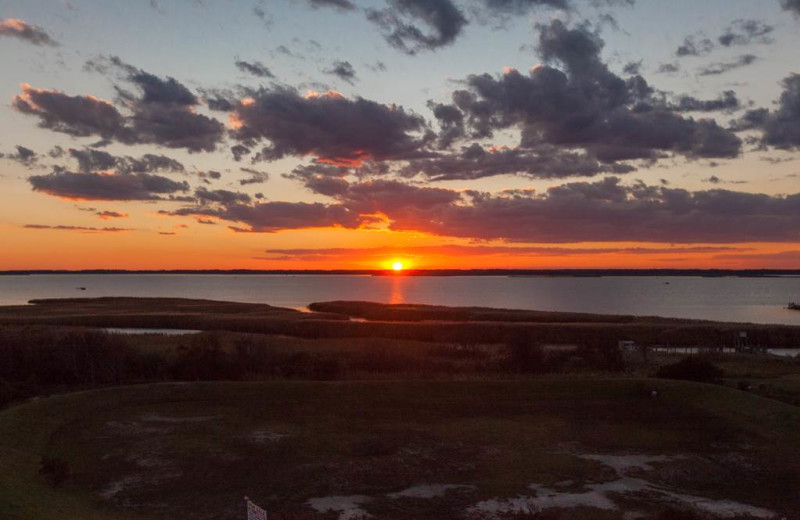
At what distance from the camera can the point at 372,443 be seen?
26.7 m

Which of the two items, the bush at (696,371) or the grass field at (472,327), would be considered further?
the grass field at (472,327)

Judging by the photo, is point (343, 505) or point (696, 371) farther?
point (696, 371)

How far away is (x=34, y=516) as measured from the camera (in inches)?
674

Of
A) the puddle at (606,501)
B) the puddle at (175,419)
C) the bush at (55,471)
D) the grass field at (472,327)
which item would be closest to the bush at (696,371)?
the puddle at (606,501)

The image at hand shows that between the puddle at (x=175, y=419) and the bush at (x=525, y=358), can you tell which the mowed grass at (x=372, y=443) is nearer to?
the puddle at (x=175, y=419)

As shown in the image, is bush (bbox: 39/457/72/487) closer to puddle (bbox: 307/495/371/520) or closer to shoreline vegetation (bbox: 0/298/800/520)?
shoreline vegetation (bbox: 0/298/800/520)

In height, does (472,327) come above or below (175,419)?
above

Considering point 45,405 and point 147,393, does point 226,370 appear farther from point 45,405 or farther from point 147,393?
A: point 45,405

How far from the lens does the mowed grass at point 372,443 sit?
20.9 meters

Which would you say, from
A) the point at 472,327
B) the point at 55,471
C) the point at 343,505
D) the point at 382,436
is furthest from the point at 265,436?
the point at 472,327

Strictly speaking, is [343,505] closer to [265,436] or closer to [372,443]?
[372,443]

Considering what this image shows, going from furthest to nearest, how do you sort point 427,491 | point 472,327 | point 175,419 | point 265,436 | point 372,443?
point 472,327 < point 175,419 < point 265,436 < point 372,443 < point 427,491

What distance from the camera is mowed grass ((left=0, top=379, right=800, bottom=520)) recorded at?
2092 centimetres

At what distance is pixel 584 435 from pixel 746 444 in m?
6.61
